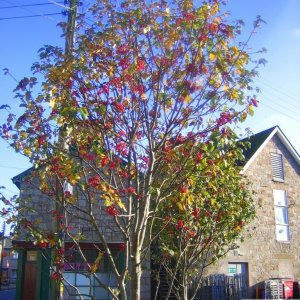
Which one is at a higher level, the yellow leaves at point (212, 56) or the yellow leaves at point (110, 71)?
the yellow leaves at point (212, 56)

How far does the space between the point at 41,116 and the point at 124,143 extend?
1.28 m

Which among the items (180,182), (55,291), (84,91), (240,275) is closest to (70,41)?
(84,91)

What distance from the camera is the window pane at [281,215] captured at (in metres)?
21.1

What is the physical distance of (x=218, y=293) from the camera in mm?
17094

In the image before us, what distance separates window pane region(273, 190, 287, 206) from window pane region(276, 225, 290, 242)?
106 centimetres

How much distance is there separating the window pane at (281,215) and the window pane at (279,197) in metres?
0.22

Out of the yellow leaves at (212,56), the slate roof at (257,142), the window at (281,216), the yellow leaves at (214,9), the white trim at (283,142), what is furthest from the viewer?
the white trim at (283,142)

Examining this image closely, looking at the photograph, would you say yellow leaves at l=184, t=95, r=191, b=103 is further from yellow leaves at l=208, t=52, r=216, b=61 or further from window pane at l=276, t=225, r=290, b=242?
window pane at l=276, t=225, r=290, b=242

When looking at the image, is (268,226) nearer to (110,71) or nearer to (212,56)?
(212,56)

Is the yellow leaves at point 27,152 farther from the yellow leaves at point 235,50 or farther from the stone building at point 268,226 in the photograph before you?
the stone building at point 268,226

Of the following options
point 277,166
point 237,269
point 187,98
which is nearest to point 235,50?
point 187,98

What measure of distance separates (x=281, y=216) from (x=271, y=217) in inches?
32.5

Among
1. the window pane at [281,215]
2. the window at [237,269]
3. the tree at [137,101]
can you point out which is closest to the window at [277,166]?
the window pane at [281,215]

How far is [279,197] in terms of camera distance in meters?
21.5
